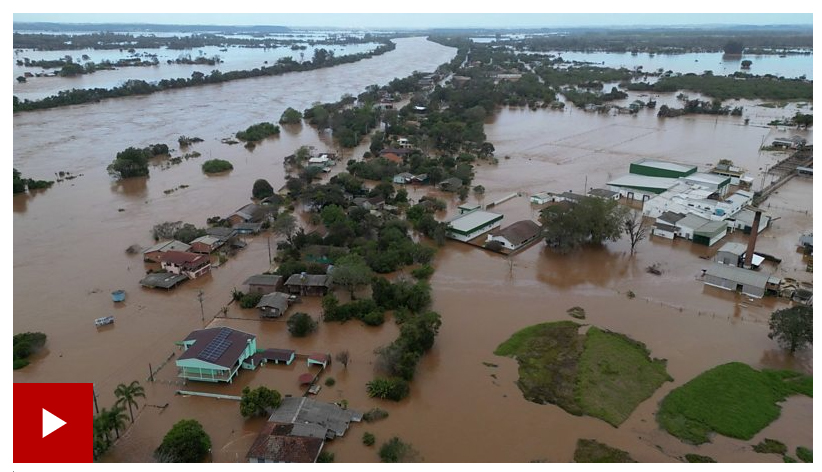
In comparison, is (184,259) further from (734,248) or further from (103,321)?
(734,248)

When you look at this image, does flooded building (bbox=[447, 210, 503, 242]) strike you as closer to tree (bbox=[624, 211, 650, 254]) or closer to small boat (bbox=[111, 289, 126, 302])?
tree (bbox=[624, 211, 650, 254])

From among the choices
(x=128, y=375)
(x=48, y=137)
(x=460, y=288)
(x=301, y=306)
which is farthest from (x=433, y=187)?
(x=48, y=137)

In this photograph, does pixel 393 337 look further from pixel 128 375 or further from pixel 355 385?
pixel 128 375

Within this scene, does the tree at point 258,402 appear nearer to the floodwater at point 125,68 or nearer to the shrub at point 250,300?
the shrub at point 250,300

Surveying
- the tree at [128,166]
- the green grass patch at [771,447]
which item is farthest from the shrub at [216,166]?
the green grass patch at [771,447]

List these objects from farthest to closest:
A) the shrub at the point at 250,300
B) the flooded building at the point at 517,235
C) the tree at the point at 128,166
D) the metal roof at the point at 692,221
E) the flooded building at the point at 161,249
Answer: the tree at the point at 128,166, the metal roof at the point at 692,221, the flooded building at the point at 517,235, the flooded building at the point at 161,249, the shrub at the point at 250,300

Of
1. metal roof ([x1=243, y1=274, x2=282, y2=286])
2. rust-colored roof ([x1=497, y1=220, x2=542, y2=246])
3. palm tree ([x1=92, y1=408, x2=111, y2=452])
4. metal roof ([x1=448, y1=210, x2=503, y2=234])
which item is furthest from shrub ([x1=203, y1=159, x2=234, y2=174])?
palm tree ([x1=92, y1=408, x2=111, y2=452])

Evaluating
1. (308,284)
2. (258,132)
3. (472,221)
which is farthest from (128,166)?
(472,221)
